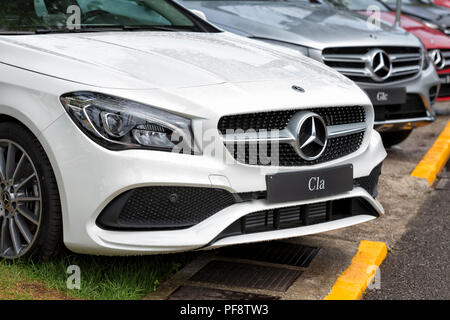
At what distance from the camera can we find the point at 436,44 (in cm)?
917

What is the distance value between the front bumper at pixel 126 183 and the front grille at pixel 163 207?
0.03m

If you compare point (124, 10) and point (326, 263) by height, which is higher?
point (124, 10)

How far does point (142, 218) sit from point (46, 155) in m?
0.55

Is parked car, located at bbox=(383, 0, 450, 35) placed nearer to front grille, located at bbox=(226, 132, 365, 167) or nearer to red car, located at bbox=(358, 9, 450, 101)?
red car, located at bbox=(358, 9, 450, 101)

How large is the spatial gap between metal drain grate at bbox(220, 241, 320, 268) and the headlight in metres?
1.07

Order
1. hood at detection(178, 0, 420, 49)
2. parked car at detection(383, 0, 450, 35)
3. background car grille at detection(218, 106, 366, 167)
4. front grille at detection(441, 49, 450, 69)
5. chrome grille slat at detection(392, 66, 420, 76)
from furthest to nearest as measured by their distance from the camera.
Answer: parked car at detection(383, 0, 450, 35), front grille at detection(441, 49, 450, 69), chrome grille slat at detection(392, 66, 420, 76), hood at detection(178, 0, 420, 49), background car grille at detection(218, 106, 366, 167)

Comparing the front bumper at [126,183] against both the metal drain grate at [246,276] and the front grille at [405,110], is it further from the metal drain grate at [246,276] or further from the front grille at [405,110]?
the front grille at [405,110]

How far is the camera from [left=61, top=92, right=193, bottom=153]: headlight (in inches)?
134

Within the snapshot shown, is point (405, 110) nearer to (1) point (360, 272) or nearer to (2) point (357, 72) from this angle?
(2) point (357, 72)

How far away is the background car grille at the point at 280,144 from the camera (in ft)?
11.7

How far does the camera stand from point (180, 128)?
3473 mm

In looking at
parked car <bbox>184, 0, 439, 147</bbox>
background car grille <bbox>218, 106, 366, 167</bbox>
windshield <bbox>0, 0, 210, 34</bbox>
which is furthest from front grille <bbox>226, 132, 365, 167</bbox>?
parked car <bbox>184, 0, 439, 147</bbox>
